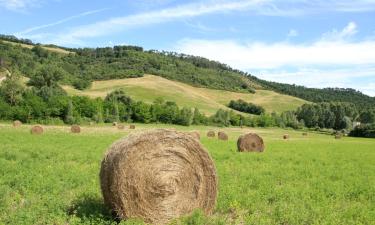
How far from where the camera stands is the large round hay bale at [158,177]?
31.0 feet

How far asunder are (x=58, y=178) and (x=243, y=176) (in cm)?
553

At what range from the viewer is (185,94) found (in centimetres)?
12431

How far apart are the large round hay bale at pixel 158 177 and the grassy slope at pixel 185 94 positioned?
95.6 m

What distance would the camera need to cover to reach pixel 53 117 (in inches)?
2640

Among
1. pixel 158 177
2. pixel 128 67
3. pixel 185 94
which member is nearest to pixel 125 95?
pixel 185 94

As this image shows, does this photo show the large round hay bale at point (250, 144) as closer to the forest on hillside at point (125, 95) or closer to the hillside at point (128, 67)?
the forest on hillside at point (125, 95)

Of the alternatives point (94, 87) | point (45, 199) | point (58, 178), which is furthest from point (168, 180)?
point (94, 87)

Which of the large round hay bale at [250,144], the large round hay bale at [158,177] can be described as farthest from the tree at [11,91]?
the large round hay bale at [158,177]

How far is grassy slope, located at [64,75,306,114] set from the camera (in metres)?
116

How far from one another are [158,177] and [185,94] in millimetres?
Result: 114605

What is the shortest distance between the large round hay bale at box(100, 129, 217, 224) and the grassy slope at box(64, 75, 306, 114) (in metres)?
95.6

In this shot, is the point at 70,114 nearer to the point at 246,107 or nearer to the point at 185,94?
the point at 185,94

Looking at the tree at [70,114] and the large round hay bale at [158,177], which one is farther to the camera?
the tree at [70,114]

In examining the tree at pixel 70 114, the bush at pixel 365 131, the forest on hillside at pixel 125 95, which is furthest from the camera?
the bush at pixel 365 131
